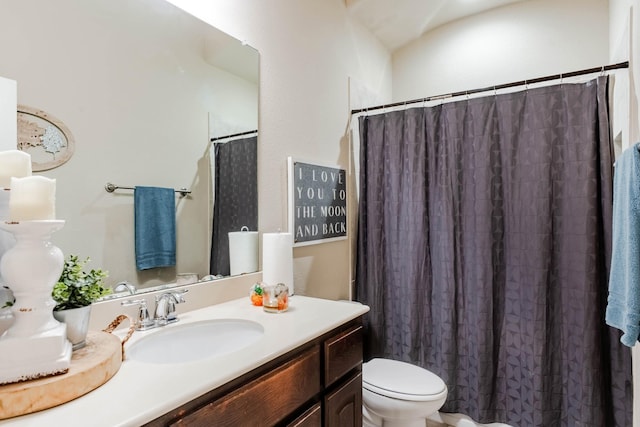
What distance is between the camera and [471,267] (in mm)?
1926

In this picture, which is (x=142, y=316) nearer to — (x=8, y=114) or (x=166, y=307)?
(x=166, y=307)

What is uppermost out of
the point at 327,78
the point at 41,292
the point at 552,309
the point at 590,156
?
the point at 327,78

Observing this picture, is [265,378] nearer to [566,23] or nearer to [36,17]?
[36,17]

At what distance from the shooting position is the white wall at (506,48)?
2.34 meters

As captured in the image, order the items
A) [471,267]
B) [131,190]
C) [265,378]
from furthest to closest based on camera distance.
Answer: [471,267], [131,190], [265,378]

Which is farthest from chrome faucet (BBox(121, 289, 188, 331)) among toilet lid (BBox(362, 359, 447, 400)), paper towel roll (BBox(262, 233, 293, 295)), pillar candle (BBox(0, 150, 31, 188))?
toilet lid (BBox(362, 359, 447, 400))

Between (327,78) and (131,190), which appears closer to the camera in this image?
(131,190)

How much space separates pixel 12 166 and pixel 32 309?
33 cm

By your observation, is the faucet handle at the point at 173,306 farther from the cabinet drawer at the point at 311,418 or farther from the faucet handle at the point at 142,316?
the cabinet drawer at the point at 311,418

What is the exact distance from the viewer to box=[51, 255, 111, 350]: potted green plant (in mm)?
825

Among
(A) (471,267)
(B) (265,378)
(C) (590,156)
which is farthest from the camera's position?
(A) (471,267)

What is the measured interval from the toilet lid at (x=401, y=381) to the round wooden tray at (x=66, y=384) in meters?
1.29

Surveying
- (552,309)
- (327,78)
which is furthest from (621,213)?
(327,78)

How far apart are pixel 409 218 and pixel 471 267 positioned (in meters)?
0.44
